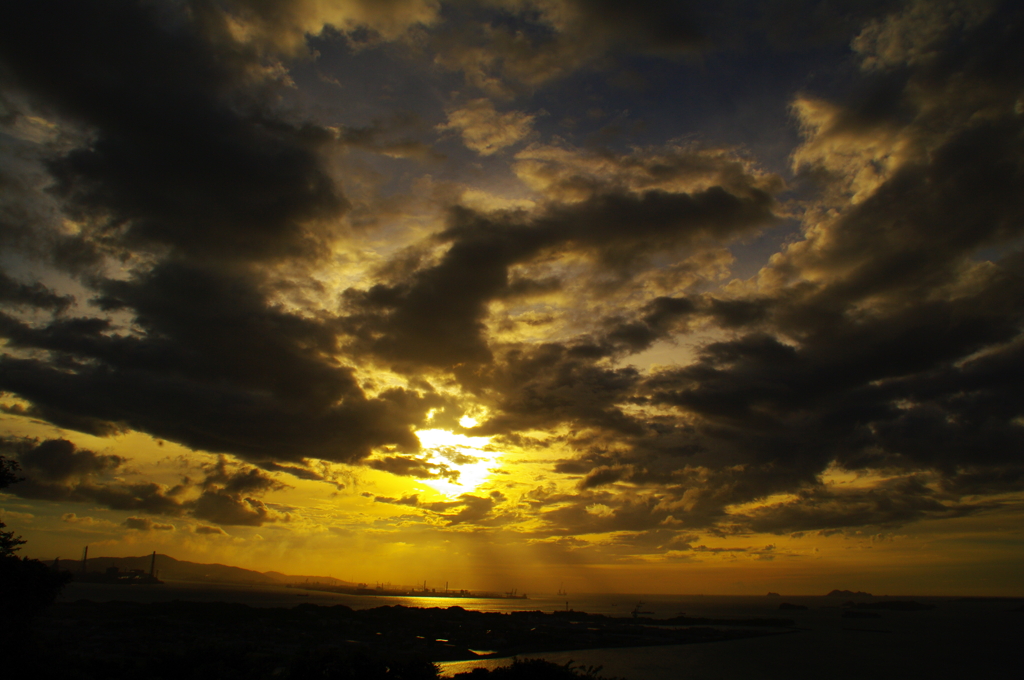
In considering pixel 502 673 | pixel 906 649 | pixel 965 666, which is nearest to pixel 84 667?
pixel 502 673

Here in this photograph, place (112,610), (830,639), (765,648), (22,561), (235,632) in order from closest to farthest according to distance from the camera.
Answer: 1. (22,561)
2. (235,632)
3. (112,610)
4. (765,648)
5. (830,639)

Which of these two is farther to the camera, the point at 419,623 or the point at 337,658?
the point at 419,623

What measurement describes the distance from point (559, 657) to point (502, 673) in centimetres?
5538

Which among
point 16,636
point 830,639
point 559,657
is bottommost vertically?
point 830,639

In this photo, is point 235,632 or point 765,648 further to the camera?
point 765,648

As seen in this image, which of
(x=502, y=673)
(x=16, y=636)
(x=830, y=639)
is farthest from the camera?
(x=830, y=639)

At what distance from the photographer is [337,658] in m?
32.4

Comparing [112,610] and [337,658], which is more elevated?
[337,658]

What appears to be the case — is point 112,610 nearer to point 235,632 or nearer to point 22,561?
point 235,632

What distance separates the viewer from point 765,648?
11394cm

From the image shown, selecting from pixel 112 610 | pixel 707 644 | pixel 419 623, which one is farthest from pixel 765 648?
pixel 112 610

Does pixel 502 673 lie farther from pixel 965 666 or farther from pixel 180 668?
pixel 965 666

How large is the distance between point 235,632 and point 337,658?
60061 mm

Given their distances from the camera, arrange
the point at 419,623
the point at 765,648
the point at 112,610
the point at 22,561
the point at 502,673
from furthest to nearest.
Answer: the point at 765,648 < the point at 419,623 < the point at 112,610 < the point at 22,561 < the point at 502,673
